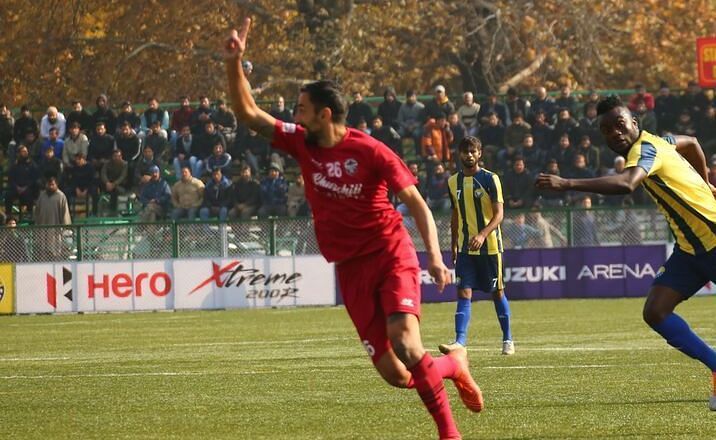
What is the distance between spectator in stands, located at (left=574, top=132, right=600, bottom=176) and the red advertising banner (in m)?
3.05

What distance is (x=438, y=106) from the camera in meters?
30.2

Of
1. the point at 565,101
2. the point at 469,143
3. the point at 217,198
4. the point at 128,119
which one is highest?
the point at 565,101

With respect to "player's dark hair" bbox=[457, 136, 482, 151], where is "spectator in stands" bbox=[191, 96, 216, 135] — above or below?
above

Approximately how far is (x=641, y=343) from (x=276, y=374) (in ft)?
15.8

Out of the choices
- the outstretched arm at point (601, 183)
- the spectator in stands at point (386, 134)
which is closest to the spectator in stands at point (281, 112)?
the spectator in stands at point (386, 134)

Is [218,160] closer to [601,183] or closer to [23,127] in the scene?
[23,127]

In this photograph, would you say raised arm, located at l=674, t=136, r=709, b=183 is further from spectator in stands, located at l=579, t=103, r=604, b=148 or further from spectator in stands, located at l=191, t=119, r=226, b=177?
spectator in stands, located at l=191, t=119, r=226, b=177

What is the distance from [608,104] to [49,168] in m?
22.1

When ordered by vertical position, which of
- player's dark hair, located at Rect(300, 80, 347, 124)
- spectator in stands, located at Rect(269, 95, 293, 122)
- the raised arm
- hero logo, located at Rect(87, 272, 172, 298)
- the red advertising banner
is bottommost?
hero logo, located at Rect(87, 272, 172, 298)

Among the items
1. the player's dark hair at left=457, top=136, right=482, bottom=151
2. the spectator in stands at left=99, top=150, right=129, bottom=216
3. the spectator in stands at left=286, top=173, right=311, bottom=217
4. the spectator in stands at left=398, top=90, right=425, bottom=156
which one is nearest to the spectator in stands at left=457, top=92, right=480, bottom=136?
the spectator in stands at left=398, top=90, right=425, bottom=156

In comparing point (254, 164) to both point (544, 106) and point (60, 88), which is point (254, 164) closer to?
point (544, 106)

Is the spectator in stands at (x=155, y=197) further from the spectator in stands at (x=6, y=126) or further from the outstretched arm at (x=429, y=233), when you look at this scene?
the outstretched arm at (x=429, y=233)

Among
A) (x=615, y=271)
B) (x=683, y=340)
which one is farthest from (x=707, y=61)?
(x=683, y=340)

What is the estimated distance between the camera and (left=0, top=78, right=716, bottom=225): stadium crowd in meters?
29.0
